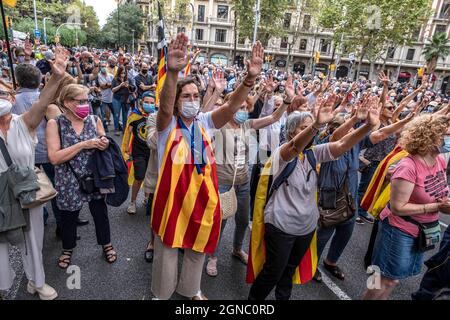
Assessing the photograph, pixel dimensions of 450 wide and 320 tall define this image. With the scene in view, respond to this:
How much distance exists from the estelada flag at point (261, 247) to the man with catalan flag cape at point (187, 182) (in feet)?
1.28

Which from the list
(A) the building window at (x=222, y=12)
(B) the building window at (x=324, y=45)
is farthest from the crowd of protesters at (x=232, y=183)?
(A) the building window at (x=222, y=12)

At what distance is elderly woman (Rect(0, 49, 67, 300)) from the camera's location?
2148 millimetres

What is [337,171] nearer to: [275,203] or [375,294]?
[275,203]

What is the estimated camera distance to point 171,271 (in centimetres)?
233

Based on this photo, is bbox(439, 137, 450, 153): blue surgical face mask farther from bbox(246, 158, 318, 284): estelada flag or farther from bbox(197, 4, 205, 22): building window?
bbox(197, 4, 205, 22): building window

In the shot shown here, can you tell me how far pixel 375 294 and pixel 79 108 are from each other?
312cm

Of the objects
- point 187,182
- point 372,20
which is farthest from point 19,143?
point 372,20

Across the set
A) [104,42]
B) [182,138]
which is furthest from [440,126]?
[104,42]

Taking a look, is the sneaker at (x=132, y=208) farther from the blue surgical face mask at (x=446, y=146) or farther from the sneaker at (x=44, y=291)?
the blue surgical face mask at (x=446, y=146)

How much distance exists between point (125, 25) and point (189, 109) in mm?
59220

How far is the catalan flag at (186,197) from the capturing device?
2.14 meters

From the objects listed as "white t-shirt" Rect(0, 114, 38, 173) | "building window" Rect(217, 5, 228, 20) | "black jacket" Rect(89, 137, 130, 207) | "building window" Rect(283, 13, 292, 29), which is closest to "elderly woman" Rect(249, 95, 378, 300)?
"black jacket" Rect(89, 137, 130, 207)

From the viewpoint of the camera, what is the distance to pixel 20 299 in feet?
8.68

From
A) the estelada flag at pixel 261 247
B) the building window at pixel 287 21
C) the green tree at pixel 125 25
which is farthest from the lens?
the green tree at pixel 125 25
